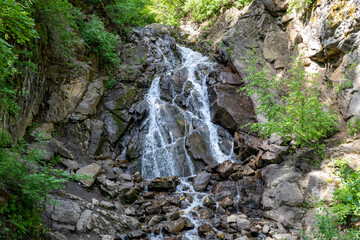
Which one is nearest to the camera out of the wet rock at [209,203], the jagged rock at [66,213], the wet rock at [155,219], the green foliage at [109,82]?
the jagged rock at [66,213]

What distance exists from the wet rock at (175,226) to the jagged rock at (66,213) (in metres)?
2.86

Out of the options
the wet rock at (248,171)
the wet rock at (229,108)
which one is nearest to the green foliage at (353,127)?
the wet rock at (248,171)

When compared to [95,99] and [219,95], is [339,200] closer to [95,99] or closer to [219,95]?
[219,95]

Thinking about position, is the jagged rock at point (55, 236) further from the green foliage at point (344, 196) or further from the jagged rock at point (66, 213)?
the green foliage at point (344, 196)

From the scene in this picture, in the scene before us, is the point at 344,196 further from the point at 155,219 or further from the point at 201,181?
the point at 155,219

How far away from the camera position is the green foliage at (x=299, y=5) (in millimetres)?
12711

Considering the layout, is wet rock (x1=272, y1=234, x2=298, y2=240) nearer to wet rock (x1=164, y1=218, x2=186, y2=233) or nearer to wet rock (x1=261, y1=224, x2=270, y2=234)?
wet rock (x1=261, y1=224, x2=270, y2=234)

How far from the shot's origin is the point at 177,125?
41.8ft

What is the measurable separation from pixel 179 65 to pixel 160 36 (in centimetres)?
470

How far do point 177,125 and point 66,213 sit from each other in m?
7.65

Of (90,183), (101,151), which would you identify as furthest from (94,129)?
(90,183)

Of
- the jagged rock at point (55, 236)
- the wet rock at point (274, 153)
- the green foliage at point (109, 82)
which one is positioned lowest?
the jagged rock at point (55, 236)

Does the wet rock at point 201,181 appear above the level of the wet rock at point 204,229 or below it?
above

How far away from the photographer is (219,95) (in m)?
13.6
